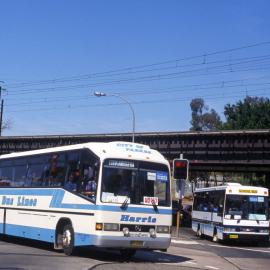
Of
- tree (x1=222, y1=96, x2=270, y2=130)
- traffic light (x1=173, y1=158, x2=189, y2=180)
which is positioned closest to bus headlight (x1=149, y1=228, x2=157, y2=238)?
traffic light (x1=173, y1=158, x2=189, y2=180)

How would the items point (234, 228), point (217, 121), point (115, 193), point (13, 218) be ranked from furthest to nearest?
point (217, 121) → point (234, 228) → point (13, 218) → point (115, 193)

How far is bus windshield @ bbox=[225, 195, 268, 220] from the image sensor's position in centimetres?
3069

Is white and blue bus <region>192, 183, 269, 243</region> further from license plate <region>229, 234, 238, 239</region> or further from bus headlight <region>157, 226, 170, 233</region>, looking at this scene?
bus headlight <region>157, 226, 170, 233</region>

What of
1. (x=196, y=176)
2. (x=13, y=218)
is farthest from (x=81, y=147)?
(x=196, y=176)

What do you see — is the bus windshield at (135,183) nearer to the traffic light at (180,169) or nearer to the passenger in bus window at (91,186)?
the passenger in bus window at (91,186)

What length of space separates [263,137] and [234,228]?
19280mm

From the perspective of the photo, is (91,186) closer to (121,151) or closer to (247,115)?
(121,151)

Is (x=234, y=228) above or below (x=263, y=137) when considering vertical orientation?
below

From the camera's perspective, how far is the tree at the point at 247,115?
89944mm

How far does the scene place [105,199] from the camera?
1681cm

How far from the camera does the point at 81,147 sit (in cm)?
1798

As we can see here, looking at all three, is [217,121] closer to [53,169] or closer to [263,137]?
[263,137]

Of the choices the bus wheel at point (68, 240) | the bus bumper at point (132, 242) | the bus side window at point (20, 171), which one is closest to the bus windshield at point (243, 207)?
the bus side window at point (20, 171)

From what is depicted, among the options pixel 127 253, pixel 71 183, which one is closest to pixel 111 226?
pixel 71 183
